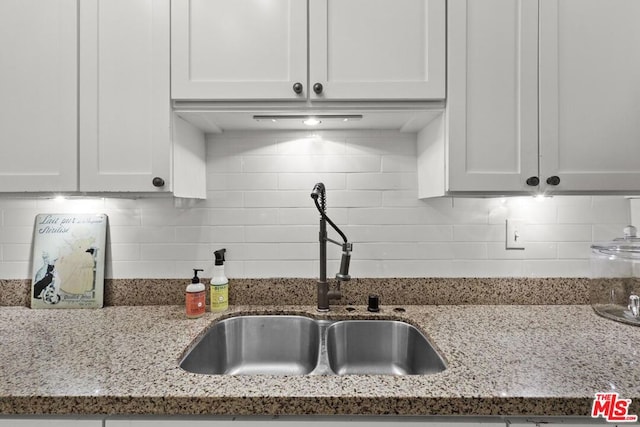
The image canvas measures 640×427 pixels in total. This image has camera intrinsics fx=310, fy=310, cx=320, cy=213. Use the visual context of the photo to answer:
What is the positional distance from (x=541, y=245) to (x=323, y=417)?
122cm

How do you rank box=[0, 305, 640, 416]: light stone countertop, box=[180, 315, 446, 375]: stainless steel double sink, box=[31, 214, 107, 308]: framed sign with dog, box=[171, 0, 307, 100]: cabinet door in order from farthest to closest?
box=[31, 214, 107, 308]: framed sign with dog, box=[180, 315, 446, 375]: stainless steel double sink, box=[171, 0, 307, 100]: cabinet door, box=[0, 305, 640, 416]: light stone countertop

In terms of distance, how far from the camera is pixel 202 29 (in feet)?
3.52

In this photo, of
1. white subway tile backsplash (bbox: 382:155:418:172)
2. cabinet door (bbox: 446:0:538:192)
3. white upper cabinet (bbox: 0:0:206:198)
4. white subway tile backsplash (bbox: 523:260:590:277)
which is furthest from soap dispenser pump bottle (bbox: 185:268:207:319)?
white subway tile backsplash (bbox: 523:260:590:277)

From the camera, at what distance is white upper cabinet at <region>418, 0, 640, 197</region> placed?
1.08 m

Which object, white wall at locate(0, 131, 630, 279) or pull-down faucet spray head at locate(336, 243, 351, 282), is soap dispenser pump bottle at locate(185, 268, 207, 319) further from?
pull-down faucet spray head at locate(336, 243, 351, 282)

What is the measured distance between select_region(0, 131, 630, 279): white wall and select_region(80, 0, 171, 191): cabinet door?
33cm

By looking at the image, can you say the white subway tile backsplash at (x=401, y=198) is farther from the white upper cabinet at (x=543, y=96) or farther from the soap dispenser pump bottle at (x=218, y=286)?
the soap dispenser pump bottle at (x=218, y=286)

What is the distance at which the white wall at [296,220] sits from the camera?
1.40 meters

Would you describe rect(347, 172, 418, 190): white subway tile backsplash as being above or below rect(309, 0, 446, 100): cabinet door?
below

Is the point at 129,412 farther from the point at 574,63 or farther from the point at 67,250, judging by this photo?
the point at 574,63

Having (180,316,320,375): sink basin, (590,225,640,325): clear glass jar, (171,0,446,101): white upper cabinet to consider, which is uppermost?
(171,0,446,101): white upper cabinet

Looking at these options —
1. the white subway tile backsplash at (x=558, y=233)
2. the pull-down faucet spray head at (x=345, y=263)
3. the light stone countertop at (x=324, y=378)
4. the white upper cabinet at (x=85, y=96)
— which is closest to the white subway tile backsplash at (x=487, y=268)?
the white subway tile backsplash at (x=558, y=233)

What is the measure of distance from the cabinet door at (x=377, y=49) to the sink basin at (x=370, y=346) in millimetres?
877

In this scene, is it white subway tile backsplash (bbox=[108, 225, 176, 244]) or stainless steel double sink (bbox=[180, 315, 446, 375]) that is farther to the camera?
white subway tile backsplash (bbox=[108, 225, 176, 244])
